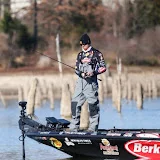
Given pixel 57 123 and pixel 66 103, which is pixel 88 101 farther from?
pixel 66 103

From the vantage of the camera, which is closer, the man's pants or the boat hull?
the boat hull

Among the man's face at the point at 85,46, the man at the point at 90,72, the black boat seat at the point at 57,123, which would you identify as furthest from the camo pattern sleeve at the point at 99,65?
the black boat seat at the point at 57,123

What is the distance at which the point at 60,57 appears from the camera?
197 ft

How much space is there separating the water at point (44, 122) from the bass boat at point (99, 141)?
67 cm

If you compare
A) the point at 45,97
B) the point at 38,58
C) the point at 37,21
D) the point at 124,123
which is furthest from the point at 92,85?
the point at 37,21

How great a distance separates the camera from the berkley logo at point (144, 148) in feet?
59.9

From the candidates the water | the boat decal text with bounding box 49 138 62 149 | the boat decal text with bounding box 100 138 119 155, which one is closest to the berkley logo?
the boat decal text with bounding box 100 138 119 155

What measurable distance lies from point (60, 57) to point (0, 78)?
6568mm

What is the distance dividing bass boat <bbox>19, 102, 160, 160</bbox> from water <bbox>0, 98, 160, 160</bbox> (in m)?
0.67

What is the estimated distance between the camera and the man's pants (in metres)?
20.1

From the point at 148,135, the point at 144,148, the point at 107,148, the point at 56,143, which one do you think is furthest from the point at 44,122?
the point at 148,135

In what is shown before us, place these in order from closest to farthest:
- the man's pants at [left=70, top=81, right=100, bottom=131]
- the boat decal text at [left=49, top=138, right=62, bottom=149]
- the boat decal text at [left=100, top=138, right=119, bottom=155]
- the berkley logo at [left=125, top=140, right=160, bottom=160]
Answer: the berkley logo at [left=125, top=140, right=160, bottom=160] → the boat decal text at [left=100, top=138, right=119, bottom=155] → the boat decal text at [left=49, top=138, right=62, bottom=149] → the man's pants at [left=70, top=81, right=100, bottom=131]

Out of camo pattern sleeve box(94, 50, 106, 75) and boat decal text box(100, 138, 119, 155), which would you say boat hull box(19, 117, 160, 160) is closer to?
boat decal text box(100, 138, 119, 155)

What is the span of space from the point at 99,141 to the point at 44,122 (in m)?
10.9
